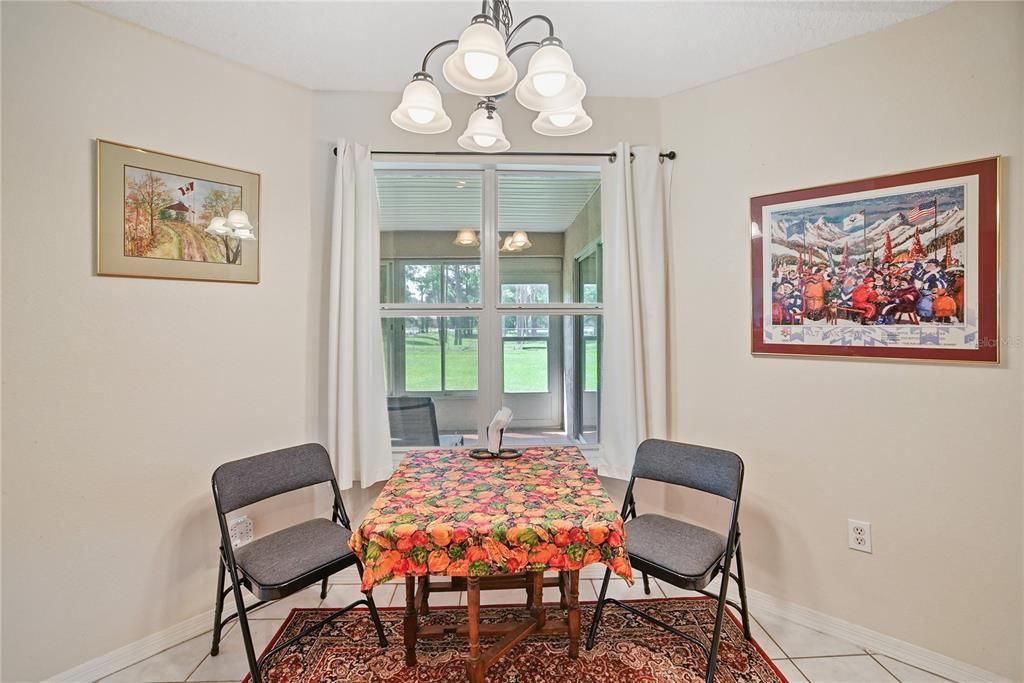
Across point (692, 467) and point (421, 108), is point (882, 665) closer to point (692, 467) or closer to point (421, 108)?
point (692, 467)

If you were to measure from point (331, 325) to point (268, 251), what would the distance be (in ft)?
1.53

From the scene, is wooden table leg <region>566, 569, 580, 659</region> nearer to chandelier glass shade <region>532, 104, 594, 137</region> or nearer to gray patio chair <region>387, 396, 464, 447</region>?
gray patio chair <region>387, 396, 464, 447</region>

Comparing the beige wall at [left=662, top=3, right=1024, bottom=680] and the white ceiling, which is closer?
the beige wall at [left=662, top=3, right=1024, bottom=680]

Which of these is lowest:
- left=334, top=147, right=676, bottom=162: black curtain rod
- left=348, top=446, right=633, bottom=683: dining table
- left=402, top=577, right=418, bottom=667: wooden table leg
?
left=402, top=577, right=418, bottom=667: wooden table leg

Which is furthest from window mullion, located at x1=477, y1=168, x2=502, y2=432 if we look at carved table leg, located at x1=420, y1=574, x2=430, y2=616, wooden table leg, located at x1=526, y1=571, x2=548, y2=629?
wooden table leg, located at x1=526, y1=571, x2=548, y2=629

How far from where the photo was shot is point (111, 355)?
72.2 inches

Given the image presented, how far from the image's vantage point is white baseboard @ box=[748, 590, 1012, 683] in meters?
1.73

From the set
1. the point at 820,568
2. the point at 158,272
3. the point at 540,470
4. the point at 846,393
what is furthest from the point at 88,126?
the point at 820,568

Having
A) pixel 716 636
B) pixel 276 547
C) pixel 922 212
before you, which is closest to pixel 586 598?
pixel 716 636

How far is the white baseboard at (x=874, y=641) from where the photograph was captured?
1731mm

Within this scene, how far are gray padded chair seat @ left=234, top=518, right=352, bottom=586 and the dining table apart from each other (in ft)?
1.21

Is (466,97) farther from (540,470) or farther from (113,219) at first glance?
(540,470)

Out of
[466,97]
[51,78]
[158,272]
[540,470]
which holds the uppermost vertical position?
[466,97]

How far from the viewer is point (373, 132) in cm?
241
